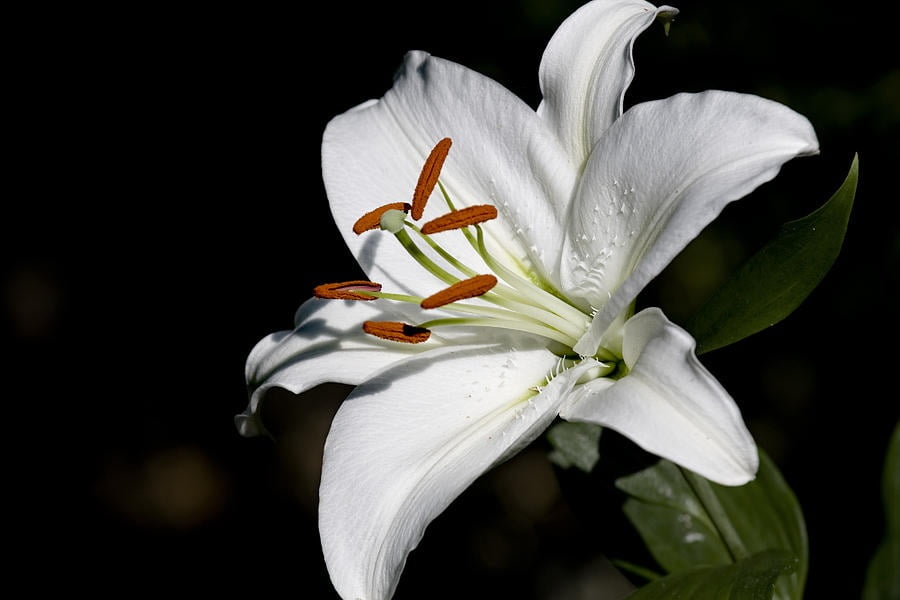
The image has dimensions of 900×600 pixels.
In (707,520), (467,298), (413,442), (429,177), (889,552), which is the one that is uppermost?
(429,177)

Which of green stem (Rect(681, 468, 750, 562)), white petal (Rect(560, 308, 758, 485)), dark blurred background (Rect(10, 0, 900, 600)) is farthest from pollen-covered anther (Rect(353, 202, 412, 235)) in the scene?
dark blurred background (Rect(10, 0, 900, 600))

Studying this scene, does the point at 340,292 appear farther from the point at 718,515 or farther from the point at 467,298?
the point at 718,515

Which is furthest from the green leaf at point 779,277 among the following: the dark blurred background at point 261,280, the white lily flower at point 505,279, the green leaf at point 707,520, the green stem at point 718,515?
the dark blurred background at point 261,280

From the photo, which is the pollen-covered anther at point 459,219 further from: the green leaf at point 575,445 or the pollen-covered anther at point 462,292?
the green leaf at point 575,445

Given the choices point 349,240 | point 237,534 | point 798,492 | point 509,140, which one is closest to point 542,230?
point 509,140

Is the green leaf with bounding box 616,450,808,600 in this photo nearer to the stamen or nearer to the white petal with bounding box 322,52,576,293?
the white petal with bounding box 322,52,576,293

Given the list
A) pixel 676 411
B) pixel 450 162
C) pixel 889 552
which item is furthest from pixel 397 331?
pixel 889 552

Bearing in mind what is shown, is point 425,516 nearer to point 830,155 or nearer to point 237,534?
point 830,155
